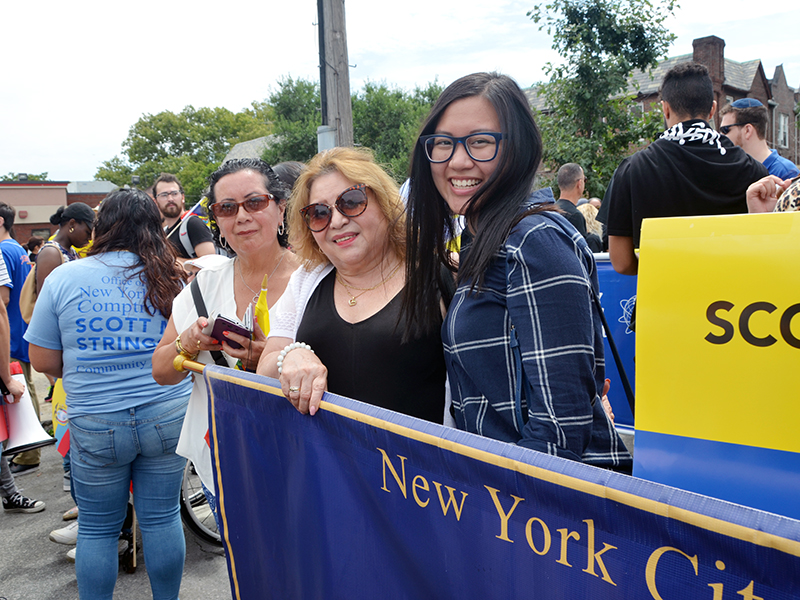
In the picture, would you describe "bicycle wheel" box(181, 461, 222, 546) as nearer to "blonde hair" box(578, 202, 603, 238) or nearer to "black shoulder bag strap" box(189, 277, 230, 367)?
"black shoulder bag strap" box(189, 277, 230, 367)

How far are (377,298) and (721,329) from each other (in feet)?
3.37

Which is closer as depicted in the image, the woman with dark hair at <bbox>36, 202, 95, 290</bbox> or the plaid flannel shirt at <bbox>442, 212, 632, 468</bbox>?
the plaid flannel shirt at <bbox>442, 212, 632, 468</bbox>

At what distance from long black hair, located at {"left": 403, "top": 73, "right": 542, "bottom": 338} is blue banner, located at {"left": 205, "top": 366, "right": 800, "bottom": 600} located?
0.40 meters

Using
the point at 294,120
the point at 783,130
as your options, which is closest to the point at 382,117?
the point at 294,120

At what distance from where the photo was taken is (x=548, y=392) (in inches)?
49.3

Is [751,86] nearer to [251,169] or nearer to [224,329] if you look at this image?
[251,169]

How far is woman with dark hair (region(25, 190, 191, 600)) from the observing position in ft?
8.36

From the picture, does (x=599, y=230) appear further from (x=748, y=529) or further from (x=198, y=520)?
(x=748, y=529)

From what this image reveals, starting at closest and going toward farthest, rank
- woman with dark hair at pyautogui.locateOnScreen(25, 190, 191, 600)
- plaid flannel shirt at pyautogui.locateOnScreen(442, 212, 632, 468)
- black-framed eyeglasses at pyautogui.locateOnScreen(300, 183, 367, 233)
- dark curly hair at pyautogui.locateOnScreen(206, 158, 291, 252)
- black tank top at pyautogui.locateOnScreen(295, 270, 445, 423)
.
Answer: plaid flannel shirt at pyautogui.locateOnScreen(442, 212, 632, 468) → black tank top at pyautogui.locateOnScreen(295, 270, 445, 423) → black-framed eyeglasses at pyautogui.locateOnScreen(300, 183, 367, 233) → dark curly hair at pyautogui.locateOnScreen(206, 158, 291, 252) → woman with dark hair at pyautogui.locateOnScreen(25, 190, 191, 600)

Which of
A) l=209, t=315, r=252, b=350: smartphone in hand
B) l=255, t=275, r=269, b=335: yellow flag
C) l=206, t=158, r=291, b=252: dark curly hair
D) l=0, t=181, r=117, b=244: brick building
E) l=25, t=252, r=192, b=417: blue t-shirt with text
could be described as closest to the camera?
l=209, t=315, r=252, b=350: smartphone in hand

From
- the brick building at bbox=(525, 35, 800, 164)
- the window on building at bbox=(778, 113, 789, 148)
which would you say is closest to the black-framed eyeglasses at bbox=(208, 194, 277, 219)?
the brick building at bbox=(525, 35, 800, 164)

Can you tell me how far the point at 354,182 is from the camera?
1925mm

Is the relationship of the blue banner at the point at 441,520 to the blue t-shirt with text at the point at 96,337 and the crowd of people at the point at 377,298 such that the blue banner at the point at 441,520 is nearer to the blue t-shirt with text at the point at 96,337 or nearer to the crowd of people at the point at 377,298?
the crowd of people at the point at 377,298

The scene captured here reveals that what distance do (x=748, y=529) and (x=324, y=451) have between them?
1.01 m
